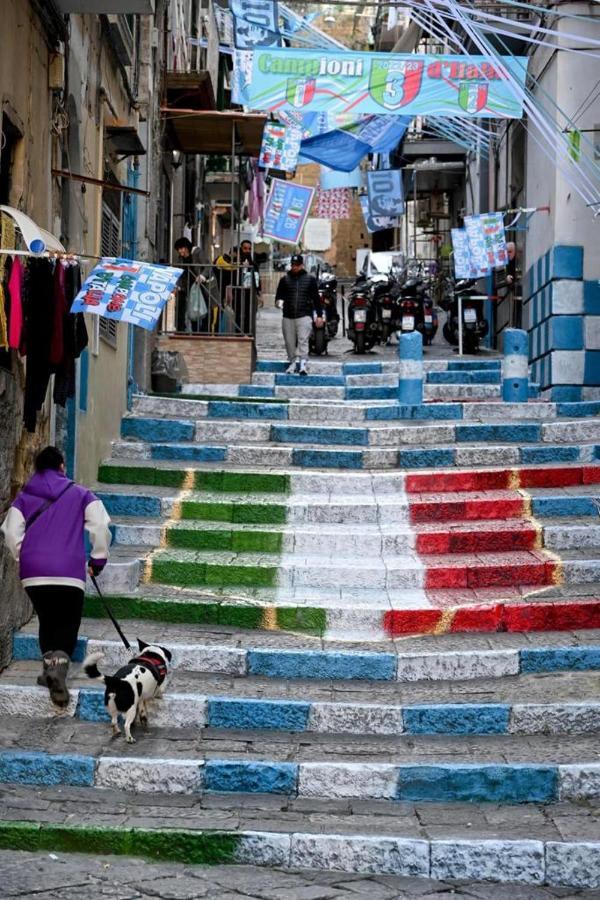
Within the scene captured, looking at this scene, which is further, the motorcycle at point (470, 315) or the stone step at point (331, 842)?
the motorcycle at point (470, 315)

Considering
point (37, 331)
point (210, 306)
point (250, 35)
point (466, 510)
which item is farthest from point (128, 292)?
point (210, 306)

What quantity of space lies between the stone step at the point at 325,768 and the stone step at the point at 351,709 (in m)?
0.19

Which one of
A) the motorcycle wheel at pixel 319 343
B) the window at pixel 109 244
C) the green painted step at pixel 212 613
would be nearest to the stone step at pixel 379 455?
the window at pixel 109 244

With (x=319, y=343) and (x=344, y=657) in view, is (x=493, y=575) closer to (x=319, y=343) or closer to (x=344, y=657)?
(x=344, y=657)

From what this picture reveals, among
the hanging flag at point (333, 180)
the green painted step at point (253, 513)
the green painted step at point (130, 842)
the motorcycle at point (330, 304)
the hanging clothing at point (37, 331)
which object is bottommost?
the green painted step at point (130, 842)

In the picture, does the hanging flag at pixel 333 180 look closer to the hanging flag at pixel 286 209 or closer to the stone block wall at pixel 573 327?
the hanging flag at pixel 286 209

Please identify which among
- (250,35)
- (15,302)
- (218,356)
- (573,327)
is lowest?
(15,302)

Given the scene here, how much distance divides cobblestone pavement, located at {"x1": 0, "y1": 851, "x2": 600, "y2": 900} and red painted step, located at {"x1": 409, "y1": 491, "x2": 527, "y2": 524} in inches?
197

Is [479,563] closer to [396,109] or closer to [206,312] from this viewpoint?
[396,109]

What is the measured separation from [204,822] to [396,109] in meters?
9.86

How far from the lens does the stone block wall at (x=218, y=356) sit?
17.1 metres

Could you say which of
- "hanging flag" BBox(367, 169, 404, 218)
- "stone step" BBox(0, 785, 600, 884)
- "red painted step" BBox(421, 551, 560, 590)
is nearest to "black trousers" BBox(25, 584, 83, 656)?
"stone step" BBox(0, 785, 600, 884)

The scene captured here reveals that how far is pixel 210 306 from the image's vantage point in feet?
60.8

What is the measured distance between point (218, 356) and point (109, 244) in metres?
3.64
